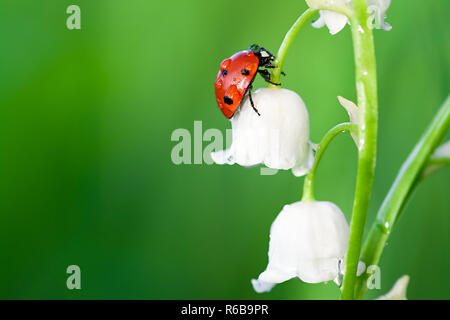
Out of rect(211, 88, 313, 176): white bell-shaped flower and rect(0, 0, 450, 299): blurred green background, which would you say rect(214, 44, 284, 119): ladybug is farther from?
rect(0, 0, 450, 299): blurred green background

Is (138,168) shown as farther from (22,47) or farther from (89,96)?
(22,47)

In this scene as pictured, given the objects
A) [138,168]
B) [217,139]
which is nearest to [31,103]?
[138,168]

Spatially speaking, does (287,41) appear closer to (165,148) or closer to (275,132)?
(275,132)

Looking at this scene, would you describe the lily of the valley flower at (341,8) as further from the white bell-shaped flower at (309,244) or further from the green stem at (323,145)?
the white bell-shaped flower at (309,244)

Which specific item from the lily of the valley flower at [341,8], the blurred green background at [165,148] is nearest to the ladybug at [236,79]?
the lily of the valley flower at [341,8]

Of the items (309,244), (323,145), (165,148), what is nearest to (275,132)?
(323,145)

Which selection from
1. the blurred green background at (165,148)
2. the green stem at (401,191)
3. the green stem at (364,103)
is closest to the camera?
the green stem at (364,103)

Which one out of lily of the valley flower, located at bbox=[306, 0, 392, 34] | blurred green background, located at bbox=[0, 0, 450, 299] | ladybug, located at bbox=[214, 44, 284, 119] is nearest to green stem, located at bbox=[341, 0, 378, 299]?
lily of the valley flower, located at bbox=[306, 0, 392, 34]
